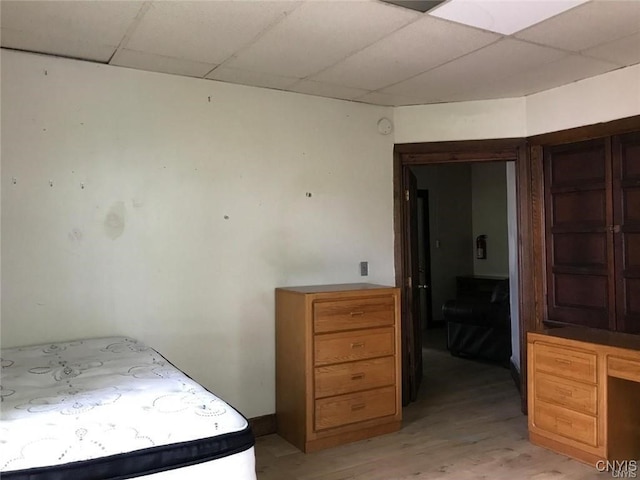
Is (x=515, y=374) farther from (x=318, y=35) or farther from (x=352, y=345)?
(x=318, y=35)

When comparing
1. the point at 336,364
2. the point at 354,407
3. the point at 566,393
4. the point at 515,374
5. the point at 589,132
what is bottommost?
the point at 515,374

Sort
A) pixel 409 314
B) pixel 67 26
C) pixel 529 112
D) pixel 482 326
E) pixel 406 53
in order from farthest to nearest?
pixel 482 326, pixel 409 314, pixel 529 112, pixel 406 53, pixel 67 26

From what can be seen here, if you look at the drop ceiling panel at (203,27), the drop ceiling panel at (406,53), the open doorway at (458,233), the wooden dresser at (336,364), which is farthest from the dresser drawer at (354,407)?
the open doorway at (458,233)

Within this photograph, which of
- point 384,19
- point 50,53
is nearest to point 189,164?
point 50,53

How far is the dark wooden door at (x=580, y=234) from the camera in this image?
3.56 m

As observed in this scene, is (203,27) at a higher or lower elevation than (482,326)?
higher

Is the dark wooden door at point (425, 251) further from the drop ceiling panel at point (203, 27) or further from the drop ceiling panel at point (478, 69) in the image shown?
the drop ceiling panel at point (203, 27)

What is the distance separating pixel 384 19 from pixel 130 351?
2.09 metres

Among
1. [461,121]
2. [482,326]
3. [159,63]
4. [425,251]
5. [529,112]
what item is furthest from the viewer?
[425,251]

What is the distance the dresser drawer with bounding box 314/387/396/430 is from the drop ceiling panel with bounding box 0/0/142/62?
2.40m

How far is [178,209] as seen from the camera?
332 cm

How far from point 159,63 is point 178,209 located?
881 mm

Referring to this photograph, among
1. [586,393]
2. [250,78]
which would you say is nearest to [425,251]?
[586,393]

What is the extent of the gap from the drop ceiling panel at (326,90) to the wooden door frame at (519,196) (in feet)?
2.01
